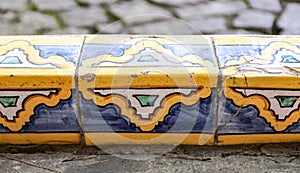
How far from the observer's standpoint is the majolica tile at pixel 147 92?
1.05 meters

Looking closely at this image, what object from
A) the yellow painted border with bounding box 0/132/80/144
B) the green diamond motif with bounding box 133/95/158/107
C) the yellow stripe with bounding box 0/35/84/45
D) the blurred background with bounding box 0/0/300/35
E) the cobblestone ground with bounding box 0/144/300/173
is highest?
the yellow stripe with bounding box 0/35/84/45

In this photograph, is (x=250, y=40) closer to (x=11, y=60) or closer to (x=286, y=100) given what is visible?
(x=286, y=100)

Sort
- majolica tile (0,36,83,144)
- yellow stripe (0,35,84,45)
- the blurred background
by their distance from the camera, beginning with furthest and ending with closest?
the blurred background, yellow stripe (0,35,84,45), majolica tile (0,36,83,144)

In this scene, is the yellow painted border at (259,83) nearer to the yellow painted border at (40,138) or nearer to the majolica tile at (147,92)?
the majolica tile at (147,92)

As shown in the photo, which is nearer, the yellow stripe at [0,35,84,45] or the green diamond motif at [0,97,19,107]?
the green diamond motif at [0,97,19,107]

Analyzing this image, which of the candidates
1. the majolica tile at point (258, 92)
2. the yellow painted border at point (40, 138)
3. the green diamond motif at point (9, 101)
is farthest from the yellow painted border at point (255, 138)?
the green diamond motif at point (9, 101)

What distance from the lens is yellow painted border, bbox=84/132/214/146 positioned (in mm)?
1118

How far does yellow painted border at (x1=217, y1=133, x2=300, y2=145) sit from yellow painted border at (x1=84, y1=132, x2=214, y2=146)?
3 cm

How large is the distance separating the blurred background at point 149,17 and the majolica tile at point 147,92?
15.7 inches

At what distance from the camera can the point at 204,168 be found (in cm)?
109

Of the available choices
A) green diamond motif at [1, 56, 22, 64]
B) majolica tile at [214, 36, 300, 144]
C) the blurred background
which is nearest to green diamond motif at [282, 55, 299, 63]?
majolica tile at [214, 36, 300, 144]

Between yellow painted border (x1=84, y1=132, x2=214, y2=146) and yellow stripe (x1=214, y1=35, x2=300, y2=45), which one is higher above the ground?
yellow stripe (x1=214, y1=35, x2=300, y2=45)

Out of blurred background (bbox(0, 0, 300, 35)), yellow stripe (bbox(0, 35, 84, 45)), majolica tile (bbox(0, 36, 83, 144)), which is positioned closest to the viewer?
majolica tile (bbox(0, 36, 83, 144))

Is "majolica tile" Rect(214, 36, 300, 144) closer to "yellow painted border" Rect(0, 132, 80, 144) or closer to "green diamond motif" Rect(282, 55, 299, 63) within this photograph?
"green diamond motif" Rect(282, 55, 299, 63)
